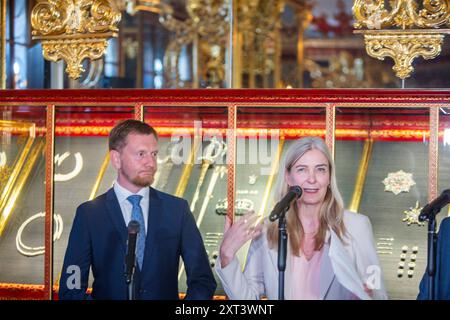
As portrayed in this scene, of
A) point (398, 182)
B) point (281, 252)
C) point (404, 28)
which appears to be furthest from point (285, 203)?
point (404, 28)

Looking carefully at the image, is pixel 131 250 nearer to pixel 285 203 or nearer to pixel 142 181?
pixel 142 181

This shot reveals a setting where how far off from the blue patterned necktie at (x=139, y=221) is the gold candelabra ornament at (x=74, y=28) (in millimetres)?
744

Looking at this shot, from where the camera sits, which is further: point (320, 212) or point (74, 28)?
point (74, 28)

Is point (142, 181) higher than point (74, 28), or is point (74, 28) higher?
point (74, 28)

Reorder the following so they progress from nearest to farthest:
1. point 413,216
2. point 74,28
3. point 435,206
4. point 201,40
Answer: point 435,206 < point 413,216 < point 74,28 < point 201,40

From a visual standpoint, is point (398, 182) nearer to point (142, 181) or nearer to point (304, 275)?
point (304, 275)

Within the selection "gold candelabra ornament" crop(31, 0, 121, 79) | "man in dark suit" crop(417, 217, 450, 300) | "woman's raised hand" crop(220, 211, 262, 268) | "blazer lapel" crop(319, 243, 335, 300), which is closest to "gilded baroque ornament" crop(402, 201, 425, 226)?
"man in dark suit" crop(417, 217, 450, 300)

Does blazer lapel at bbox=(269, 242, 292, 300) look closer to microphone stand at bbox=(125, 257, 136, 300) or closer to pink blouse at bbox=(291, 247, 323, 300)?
pink blouse at bbox=(291, 247, 323, 300)

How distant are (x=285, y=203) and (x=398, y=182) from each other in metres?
0.60

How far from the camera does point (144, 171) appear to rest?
4.26 metres

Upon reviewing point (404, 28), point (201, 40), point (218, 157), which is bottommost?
point (218, 157)

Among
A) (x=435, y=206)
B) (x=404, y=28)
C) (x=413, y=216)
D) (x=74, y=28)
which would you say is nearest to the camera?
(x=435, y=206)

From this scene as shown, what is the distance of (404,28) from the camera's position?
4.29 meters

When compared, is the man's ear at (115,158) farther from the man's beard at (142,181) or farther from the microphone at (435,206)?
the microphone at (435,206)
